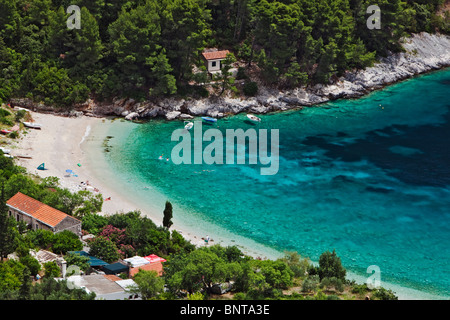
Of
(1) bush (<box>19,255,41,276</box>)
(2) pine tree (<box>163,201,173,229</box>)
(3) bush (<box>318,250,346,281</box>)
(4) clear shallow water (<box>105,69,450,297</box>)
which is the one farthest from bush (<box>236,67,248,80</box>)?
(1) bush (<box>19,255,41,276</box>)

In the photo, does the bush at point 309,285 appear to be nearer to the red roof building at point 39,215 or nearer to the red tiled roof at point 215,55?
the red roof building at point 39,215

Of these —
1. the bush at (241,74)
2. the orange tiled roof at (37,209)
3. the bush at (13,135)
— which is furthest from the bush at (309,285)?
the bush at (241,74)

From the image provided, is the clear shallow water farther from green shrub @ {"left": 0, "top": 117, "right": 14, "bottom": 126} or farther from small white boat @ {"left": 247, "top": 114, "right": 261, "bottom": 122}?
green shrub @ {"left": 0, "top": 117, "right": 14, "bottom": 126}

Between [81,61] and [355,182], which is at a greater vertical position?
[81,61]

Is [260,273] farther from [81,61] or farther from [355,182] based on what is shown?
[81,61]
